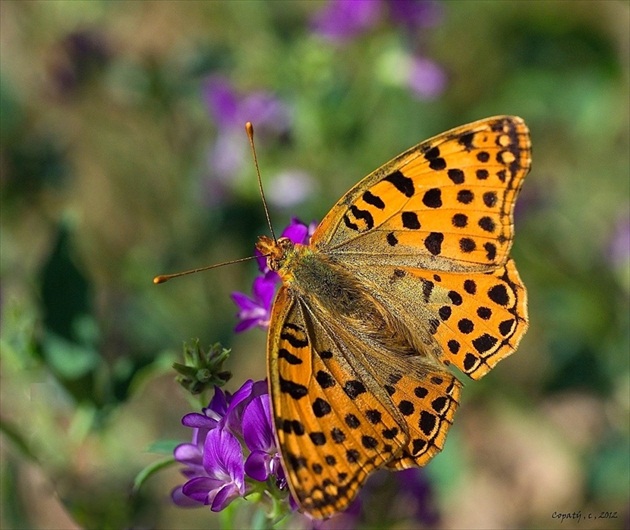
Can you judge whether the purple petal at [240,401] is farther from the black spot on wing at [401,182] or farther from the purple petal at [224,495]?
the black spot on wing at [401,182]

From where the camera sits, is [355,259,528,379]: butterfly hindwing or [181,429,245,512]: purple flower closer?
[181,429,245,512]: purple flower

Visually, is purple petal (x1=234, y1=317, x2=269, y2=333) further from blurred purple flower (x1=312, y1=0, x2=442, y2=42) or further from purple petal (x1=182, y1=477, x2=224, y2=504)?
blurred purple flower (x1=312, y1=0, x2=442, y2=42)

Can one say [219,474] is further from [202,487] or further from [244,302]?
[244,302]

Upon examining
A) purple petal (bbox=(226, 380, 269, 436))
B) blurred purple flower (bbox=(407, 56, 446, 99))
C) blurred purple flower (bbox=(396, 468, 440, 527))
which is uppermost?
blurred purple flower (bbox=(407, 56, 446, 99))

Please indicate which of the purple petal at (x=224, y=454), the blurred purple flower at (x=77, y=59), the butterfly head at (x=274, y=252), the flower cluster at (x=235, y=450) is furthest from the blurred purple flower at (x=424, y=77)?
the purple petal at (x=224, y=454)

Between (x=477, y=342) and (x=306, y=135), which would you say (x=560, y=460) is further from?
(x=477, y=342)

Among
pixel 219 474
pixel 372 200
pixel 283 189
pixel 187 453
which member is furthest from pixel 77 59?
pixel 219 474

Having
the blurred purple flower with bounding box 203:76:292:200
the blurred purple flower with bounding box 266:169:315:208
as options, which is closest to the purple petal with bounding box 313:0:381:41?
the blurred purple flower with bounding box 203:76:292:200
